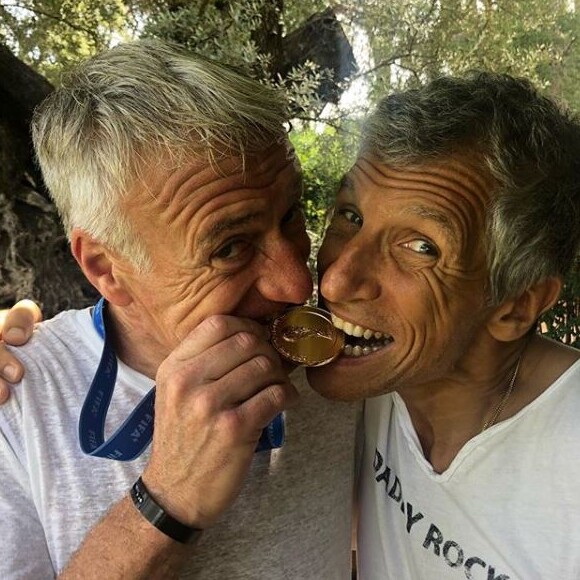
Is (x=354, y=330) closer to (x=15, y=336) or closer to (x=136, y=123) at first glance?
(x=136, y=123)

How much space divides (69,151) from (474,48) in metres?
3.09

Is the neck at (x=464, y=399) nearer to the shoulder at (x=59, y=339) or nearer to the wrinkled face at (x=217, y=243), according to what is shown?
the wrinkled face at (x=217, y=243)

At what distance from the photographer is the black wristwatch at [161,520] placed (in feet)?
4.39

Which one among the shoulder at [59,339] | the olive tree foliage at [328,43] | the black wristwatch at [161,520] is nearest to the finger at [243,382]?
the black wristwatch at [161,520]

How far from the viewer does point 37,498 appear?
4.90ft

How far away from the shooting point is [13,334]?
65.7 inches

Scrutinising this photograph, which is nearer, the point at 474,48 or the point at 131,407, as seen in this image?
the point at 131,407

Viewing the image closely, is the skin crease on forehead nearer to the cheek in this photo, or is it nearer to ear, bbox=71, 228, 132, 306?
ear, bbox=71, 228, 132, 306

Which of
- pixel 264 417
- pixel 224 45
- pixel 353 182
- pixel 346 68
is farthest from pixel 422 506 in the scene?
pixel 346 68

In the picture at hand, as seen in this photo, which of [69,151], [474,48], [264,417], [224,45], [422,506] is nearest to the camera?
[264,417]

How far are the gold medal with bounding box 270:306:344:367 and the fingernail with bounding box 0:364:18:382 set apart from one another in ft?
2.10

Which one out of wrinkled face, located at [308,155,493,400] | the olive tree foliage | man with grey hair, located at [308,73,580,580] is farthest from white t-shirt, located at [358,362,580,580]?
the olive tree foliage

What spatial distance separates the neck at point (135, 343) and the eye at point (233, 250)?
34cm

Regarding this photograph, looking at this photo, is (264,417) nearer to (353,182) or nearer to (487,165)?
(353,182)
